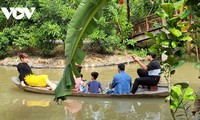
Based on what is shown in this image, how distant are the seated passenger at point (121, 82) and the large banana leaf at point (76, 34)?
496cm

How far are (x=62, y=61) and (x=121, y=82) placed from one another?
7826 millimetres

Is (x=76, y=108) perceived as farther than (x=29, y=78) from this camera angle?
No

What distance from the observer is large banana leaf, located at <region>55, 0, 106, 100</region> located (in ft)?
11.6

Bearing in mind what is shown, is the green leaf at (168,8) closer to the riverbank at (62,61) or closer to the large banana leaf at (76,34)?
the large banana leaf at (76,34)

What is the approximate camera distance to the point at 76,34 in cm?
359

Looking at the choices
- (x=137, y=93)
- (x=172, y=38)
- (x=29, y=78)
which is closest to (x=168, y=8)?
(x=172, y=38)

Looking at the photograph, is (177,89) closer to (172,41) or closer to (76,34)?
(172,41)

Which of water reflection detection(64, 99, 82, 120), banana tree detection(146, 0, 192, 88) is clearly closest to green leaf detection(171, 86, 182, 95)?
banana tree detection(146, 0, 192, 88)

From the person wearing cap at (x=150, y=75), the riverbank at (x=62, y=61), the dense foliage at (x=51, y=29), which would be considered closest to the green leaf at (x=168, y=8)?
the person wearing cap at (x=150, y=75)

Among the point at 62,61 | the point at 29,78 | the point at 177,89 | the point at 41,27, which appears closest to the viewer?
the point at 177,89

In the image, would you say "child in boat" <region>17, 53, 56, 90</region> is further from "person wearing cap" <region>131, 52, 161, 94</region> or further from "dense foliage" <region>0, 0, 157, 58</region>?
"dense foliage" <region>0, 0, 157, 58</region>

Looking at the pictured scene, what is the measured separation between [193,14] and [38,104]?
5.81m

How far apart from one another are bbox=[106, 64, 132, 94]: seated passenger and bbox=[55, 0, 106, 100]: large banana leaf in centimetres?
496

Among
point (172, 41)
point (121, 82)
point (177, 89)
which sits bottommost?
point (121, 82)
